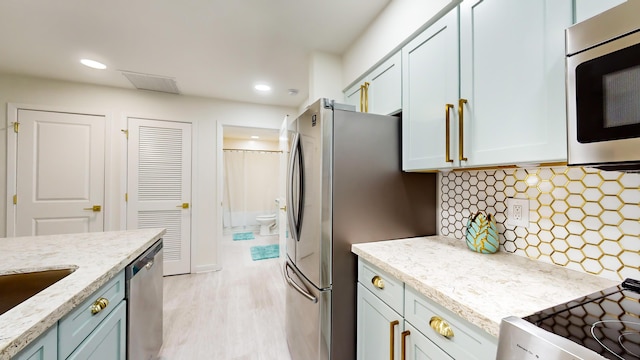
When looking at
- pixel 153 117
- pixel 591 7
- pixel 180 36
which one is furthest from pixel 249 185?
pixel 591 7

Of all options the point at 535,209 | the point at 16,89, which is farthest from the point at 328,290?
the point at 16,89

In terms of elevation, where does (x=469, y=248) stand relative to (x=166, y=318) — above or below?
above

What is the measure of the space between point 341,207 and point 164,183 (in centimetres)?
283

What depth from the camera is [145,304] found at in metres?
1.44

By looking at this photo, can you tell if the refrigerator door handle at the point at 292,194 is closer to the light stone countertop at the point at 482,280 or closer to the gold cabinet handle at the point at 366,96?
the light stone countertop at the point at 482,280

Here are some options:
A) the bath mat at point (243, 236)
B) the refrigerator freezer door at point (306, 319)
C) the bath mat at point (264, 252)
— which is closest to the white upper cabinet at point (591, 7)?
the refrigerator freezer door at point (306, 319)

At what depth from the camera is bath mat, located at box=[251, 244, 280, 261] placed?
155 inches

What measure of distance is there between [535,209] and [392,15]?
1.36m

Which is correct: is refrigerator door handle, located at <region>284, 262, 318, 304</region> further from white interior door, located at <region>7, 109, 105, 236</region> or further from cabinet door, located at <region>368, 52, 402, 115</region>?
white interior door, located at <region>7, 109, 105, 236</region>

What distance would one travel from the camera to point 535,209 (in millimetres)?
1093

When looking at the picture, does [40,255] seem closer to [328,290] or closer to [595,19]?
[328,290]

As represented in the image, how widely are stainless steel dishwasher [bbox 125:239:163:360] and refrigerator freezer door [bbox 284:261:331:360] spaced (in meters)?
0.87

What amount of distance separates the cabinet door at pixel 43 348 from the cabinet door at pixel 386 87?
1.72m

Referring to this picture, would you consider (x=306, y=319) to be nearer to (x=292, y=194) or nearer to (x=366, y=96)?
(x=292, y=194)
